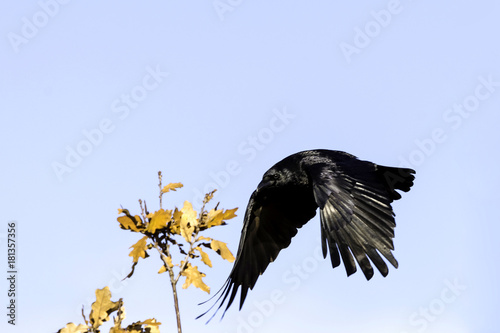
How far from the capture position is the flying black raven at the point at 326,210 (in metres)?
4.82

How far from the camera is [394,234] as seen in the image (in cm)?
492

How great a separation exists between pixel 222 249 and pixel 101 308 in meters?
0.70

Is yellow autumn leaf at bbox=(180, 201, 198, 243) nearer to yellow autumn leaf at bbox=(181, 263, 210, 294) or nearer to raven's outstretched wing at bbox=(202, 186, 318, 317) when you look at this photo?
yellow autumn leaf at bbox=(181, 263, 210, 294)

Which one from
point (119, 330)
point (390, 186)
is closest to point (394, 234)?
point (390, 186)

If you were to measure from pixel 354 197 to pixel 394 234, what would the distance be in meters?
0.56

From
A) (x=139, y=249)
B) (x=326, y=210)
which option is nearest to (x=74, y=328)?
(x=139, y=249)

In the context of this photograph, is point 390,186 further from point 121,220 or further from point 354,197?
point 121,220

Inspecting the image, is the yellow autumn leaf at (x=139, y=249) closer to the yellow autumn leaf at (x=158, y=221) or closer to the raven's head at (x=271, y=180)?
the yellow autumn leaf at (x=158, y=221)

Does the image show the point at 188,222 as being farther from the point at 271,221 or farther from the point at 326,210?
the point at 271,221

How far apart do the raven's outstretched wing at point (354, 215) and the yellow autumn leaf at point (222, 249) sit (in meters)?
1.79

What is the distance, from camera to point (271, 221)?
698 centimetres

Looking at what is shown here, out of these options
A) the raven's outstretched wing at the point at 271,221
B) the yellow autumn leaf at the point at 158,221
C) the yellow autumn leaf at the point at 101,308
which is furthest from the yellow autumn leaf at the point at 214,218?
the raven's outstretched wing at the point at 271,221

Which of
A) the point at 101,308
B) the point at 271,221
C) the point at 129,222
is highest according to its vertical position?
the point at 271,221

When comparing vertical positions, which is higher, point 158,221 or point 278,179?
point 278,179
